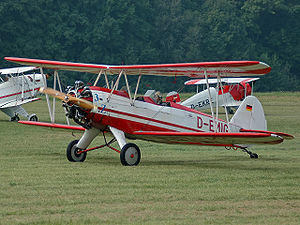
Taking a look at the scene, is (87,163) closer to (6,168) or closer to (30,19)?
(6,168)

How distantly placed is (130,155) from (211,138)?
147 cm

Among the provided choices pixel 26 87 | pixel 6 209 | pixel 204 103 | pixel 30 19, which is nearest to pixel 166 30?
pixel 30 19

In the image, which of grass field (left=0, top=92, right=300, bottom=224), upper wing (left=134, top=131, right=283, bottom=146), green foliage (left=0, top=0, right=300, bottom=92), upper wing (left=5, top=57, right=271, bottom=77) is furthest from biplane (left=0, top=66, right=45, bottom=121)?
green foliage (left=0, top=0, right=300, bottom=92)

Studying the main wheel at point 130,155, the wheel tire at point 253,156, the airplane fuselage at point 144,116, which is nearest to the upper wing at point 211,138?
the airplane fuselage at point 144,116

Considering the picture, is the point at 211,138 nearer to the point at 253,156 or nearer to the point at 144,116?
the point at 144,116

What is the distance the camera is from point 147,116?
12148 millimetres

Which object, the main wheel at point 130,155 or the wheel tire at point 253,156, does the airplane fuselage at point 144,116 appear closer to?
the main wheel at point 130,155

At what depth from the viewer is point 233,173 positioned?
10.7 metres

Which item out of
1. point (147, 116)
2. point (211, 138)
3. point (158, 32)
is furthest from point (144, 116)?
point (158, 32)

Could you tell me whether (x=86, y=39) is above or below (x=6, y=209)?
below

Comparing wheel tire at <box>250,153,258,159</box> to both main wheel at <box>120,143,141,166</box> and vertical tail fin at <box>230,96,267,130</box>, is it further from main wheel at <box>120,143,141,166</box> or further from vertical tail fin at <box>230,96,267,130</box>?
main wheel at <box>120,143,141,166</box>

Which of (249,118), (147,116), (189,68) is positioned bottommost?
(249,118)

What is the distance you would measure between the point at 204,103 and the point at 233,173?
18976mm

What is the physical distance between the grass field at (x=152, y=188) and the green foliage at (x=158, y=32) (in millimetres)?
49519
